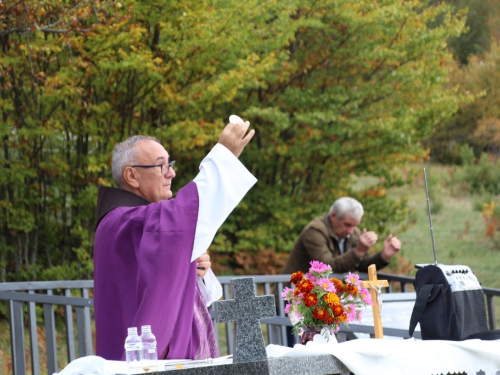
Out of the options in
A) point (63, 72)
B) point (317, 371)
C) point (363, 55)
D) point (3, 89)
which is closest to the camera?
point (317, 371)

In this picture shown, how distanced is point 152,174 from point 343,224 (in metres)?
4.08

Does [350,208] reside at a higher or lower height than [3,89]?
lower

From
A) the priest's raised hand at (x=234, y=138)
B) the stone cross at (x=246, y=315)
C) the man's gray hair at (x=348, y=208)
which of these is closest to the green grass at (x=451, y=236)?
the man's gray hair at (x=348, y=208)

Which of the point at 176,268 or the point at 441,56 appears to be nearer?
the point at 176,268

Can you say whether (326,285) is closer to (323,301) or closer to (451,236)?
(323,301)

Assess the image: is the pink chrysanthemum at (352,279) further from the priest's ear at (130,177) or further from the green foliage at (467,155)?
the green foliage at (467,155)

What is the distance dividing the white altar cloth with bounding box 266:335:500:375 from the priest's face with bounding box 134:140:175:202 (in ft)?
2.88

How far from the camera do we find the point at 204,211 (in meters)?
3.50

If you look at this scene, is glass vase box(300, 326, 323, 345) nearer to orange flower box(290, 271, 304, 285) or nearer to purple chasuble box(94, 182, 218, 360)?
orange flower box(290, 271, 304, 285)

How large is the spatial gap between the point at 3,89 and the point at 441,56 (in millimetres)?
6127

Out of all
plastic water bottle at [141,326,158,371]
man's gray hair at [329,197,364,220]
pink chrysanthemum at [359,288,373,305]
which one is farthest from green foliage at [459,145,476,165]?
plastic water bottle at [141,326,158,371]

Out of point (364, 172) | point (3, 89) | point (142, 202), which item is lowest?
point (142, 202)

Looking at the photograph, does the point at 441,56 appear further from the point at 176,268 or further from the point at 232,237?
the point at 176,268

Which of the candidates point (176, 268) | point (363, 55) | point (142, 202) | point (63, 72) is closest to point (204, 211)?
point (176, 268)
